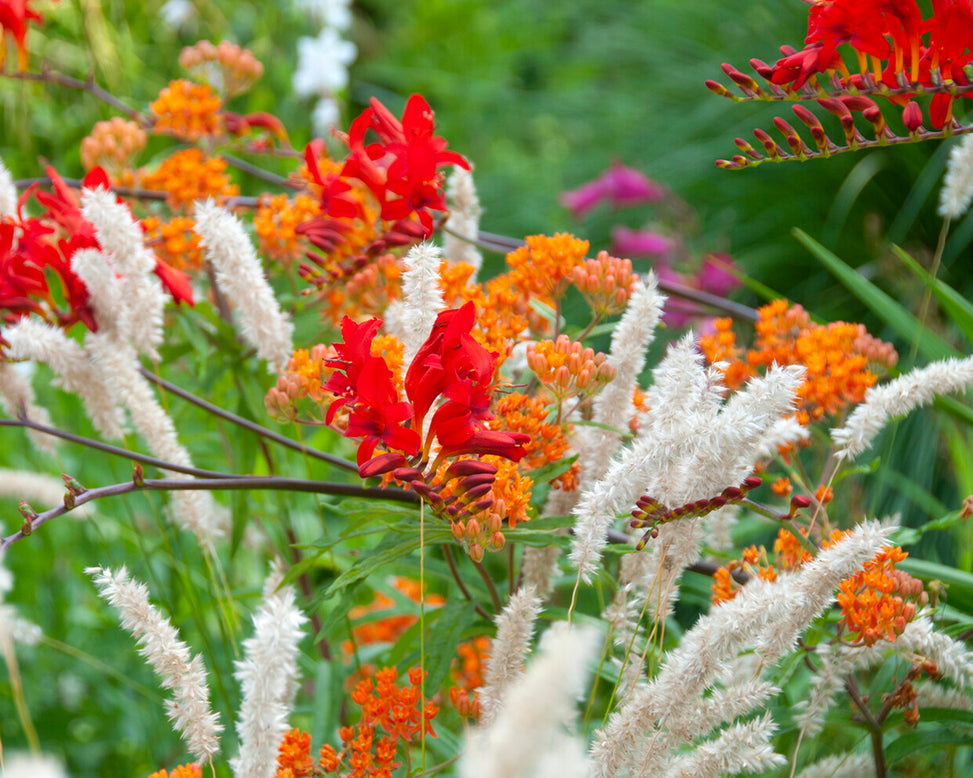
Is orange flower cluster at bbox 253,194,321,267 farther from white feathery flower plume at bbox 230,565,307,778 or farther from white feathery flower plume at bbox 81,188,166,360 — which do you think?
white feathery flower plume at bbox 230,565,307,778

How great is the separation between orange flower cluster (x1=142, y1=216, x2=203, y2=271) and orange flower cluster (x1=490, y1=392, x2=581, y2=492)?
1.59 feet

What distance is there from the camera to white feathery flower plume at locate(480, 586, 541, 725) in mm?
678

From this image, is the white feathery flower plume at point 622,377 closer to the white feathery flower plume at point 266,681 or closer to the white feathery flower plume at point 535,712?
the white feathery flower plume at point 266,681

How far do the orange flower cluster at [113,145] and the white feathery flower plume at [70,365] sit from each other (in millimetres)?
451

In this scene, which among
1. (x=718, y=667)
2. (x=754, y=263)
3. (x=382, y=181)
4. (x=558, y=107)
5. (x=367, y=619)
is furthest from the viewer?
(x=558, y=107)

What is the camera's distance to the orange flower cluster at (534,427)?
Answer: 32.9 inches

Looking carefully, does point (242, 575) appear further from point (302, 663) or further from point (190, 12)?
point (190, 12)

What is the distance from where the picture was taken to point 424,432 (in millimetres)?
782

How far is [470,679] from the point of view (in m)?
1.11

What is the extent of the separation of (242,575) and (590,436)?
1224 millimetres

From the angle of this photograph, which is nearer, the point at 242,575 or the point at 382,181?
the point at 382,181

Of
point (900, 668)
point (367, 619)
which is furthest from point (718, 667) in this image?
point (367, 619)

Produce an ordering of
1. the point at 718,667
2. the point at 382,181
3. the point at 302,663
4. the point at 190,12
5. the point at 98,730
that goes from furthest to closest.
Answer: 1. the point at 190,12
2. the point at 98,730
3. the point at 302,663
4. the point at 382,181
5. the point at 718,667

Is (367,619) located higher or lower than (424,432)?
lower
